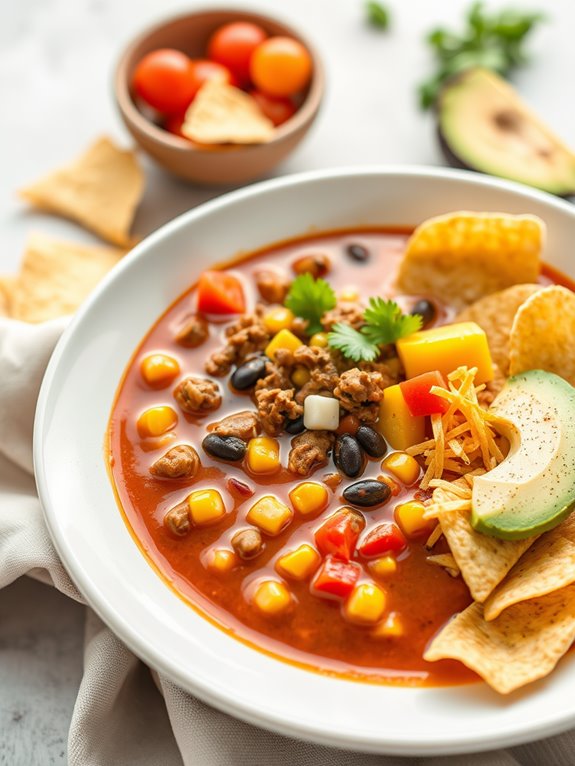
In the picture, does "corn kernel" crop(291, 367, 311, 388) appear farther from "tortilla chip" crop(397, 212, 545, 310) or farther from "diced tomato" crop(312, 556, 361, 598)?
"diced tomato" crop(312, 556, 361, 598)

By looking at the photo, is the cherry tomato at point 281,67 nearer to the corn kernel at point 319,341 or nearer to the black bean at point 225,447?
the corn kernel at point 319,341

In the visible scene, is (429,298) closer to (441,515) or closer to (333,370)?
(333,370)

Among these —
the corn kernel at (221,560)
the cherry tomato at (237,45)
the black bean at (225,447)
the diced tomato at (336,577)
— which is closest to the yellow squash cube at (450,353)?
the black bean at (225,447)

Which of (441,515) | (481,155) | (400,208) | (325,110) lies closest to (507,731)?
(441,515)

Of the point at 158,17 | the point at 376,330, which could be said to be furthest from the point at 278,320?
the point at 158,17

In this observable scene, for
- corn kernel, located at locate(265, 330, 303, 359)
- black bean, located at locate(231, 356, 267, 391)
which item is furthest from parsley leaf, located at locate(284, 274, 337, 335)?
black bean, located at locate(231, 356, 267, 391)

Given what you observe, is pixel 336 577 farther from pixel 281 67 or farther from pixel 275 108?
pixel 281 67

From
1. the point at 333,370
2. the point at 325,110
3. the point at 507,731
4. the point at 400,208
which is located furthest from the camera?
the point at 325,110
